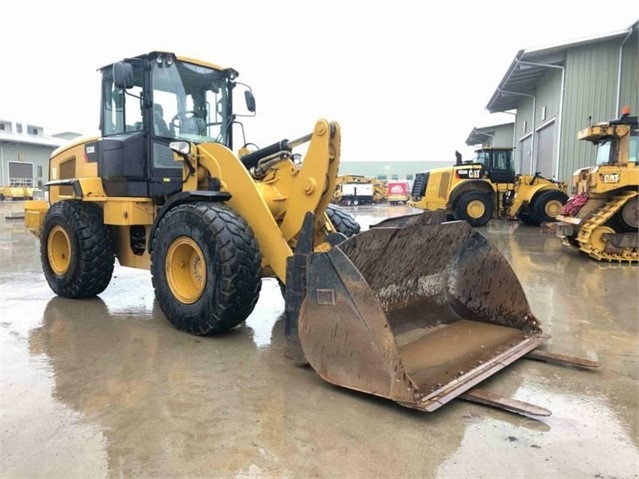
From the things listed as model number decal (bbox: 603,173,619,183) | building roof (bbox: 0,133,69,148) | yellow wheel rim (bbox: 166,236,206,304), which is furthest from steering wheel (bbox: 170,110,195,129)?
building roof (bbox: 0,133,69,148)

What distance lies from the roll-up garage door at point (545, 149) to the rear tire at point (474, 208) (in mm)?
3972

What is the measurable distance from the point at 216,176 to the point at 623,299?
16.3 feet

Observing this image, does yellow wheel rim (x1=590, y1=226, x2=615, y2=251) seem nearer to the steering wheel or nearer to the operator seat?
the operator seat

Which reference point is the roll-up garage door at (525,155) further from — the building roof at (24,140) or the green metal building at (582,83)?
the building roof at (24,140)

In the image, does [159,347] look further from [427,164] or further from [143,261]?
[427,164]

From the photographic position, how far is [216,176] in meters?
4.74

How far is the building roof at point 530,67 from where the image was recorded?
664 inches

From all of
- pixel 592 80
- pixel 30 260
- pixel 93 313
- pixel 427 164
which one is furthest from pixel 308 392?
pixel 427 164

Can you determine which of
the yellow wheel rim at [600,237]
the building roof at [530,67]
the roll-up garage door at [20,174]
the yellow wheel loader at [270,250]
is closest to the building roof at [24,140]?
the roll-up garage door at [20,174]

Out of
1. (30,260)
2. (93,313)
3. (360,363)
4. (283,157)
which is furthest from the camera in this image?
(30,260)

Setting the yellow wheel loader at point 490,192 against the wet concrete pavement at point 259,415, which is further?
the yellow wheel loader at point 490,192

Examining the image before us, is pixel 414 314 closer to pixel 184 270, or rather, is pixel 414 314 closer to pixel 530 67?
pixel 184 270

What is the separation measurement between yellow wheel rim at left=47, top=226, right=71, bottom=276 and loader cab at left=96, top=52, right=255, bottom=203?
1041mm

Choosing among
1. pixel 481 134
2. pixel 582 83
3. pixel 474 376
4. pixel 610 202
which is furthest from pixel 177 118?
pixel 481 134
